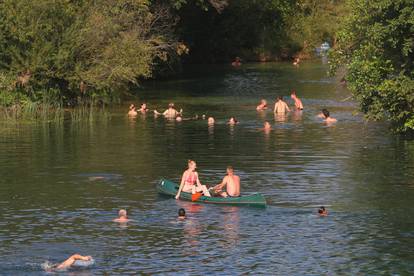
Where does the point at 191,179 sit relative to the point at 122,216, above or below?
above

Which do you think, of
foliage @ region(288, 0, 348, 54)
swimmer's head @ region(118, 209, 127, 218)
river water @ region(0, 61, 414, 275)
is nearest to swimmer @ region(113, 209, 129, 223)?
swimmer's head @ region(118, 209, 127, 218)

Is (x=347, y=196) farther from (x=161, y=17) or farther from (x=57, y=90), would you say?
(x=161, y=17)

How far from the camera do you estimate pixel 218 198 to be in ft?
111

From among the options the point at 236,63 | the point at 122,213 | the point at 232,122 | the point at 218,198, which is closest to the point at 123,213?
the point at 122,213

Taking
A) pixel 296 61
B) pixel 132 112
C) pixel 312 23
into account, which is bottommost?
pixel 132 112

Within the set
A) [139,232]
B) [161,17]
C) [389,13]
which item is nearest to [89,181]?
[139,232]

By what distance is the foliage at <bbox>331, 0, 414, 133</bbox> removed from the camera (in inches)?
1665

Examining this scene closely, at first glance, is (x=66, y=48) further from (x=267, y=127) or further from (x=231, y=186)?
(x=231, y=186)

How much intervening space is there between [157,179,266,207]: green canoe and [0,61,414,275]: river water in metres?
0.31

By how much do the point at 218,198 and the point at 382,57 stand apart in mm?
14430

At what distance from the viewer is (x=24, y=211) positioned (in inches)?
1296

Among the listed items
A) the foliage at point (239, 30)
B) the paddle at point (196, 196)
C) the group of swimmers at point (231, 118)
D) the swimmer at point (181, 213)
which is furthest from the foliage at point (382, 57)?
the foliage at point (239, 30)

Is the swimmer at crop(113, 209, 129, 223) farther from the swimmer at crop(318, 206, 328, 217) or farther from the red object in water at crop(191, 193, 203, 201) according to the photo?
the swimmer at crop(318, 206, 328, 217)

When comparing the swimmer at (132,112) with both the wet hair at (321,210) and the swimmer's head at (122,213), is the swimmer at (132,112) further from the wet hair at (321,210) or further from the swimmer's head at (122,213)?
the wet hair at (321,210)
